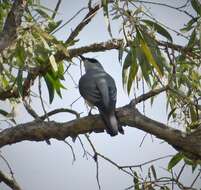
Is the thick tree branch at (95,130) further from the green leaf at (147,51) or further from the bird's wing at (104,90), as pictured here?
the bird's wing at (104,90)

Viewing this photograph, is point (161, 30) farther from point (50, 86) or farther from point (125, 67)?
point (50, 86)

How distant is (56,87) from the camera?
3697 millimetres

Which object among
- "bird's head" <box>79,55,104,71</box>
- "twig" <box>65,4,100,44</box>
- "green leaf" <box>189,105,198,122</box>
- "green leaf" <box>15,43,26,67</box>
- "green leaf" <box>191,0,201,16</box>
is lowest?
"green leaf" <box>189,105,198,122</box>

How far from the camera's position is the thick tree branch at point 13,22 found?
9.30 ft

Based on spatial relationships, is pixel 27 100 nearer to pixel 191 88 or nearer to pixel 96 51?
pixel 96 51

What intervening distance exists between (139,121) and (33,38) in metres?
0.65

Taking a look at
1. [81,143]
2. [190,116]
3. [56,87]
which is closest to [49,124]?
[81,143]

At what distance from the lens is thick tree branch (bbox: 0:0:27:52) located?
9.30 feet

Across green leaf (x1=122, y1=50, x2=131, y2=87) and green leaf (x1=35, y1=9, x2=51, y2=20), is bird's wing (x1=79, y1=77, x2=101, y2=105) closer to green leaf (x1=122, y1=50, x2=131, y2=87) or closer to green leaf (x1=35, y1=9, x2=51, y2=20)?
green leaf (x1=122, y1=50, x2=131, y2=87)

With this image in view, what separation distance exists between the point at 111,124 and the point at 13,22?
75cm

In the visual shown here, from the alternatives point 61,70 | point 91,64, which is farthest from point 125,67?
point 91,64

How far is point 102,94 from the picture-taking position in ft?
12.8

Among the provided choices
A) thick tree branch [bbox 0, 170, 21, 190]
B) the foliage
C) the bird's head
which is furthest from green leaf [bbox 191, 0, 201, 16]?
the bird's head

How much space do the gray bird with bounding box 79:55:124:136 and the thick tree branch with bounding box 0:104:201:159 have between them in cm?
8
